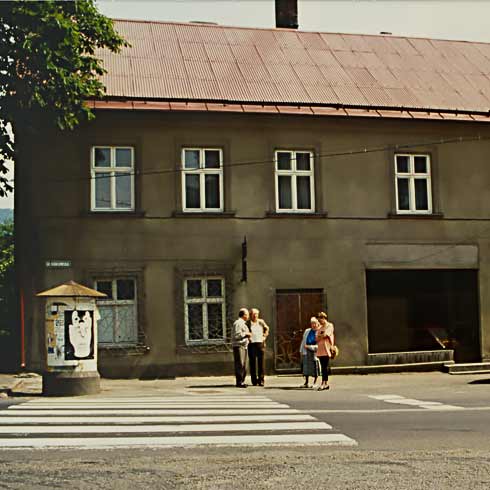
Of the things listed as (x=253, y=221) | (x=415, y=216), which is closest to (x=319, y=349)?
(x=253, y=221)

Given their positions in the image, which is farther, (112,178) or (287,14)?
(287,14)

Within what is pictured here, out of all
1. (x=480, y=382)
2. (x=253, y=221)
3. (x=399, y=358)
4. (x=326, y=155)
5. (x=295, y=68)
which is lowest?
→ (x=480, y=382)

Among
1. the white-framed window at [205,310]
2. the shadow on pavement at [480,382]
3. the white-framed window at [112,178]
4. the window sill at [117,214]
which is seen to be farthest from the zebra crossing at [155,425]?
the white-framed window at [112,178]

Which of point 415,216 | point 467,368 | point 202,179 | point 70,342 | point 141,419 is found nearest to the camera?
point 141,419

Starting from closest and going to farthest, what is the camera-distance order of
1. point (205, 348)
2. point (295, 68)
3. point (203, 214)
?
point (205, 348) < point (203, 214) < point (295, 68)

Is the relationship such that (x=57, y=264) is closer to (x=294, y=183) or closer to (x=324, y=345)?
(x=294, y=183)

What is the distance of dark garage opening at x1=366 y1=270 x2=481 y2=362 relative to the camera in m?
26.1

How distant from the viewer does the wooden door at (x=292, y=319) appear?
22.9m

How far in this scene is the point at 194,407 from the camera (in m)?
13.3

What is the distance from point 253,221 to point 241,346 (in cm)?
448

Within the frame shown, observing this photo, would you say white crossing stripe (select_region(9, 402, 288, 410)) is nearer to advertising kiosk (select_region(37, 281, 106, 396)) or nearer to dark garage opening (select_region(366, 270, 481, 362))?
advertising kiosk (select_region(37, 281, 106, 396))

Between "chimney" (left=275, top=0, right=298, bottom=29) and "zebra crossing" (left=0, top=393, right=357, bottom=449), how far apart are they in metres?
19.2

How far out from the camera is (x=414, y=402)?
591 inches

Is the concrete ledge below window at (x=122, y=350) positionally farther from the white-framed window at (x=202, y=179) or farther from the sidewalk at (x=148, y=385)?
the white-framed window at (x=202, y=179)
